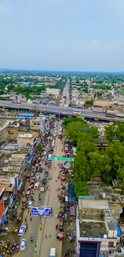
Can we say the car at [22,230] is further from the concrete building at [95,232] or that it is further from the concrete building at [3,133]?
the concrete building at [3,133]

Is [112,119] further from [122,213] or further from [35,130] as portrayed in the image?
[122,213]

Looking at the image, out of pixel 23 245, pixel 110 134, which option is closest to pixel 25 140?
pixel 110 134

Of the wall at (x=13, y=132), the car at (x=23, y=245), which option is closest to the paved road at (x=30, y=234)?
the car at (x=23, y=245)

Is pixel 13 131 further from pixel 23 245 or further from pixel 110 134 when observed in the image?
pixel 23 245

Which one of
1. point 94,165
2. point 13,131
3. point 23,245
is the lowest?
point 23,245

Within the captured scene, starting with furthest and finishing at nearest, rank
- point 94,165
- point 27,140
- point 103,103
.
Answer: point 103,103, point 27,140, point 94,165

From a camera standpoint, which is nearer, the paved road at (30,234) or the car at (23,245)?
the paved road at (30,234)

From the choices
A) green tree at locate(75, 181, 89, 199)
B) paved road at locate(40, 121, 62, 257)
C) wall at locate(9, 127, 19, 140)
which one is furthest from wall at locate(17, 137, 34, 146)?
green tree at locate(75, 181, 89, 199)

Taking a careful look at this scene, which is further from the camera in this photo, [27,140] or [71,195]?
[27,140]

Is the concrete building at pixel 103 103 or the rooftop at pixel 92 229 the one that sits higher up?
the concrete building at pixel 103 103
